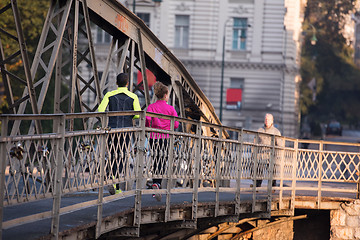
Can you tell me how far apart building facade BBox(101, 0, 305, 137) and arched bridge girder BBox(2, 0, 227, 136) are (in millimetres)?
39307

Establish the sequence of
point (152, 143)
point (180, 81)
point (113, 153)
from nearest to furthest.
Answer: point (113, 153)
point (152, 143)
point (180, 81)

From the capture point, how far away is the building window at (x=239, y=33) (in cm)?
5761

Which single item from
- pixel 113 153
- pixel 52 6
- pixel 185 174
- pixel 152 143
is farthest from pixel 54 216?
pixel 52 6

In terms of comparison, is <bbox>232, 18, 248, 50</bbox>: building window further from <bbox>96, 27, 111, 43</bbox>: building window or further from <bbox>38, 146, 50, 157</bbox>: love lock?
<bbox>38, 146, 50, 157</bbox>: love lock

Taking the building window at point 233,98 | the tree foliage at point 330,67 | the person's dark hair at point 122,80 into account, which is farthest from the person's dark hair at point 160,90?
the tree foliage at point 330,67

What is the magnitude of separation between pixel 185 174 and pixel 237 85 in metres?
46.7

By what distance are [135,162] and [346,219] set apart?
26.5 ft

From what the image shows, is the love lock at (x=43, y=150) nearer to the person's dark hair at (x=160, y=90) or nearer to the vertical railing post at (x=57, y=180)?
the vertical railing post at (x=57, y=180)

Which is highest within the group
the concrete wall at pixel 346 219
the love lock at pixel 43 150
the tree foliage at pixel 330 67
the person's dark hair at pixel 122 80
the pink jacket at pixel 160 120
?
the tree foliage at pixel 330 67

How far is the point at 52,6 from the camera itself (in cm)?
1187

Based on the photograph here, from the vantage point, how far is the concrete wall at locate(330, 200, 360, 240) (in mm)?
16859

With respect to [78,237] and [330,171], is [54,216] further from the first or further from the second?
[330,171]

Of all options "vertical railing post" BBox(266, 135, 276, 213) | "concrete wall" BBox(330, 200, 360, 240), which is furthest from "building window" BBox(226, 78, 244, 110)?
"vertical railing post" BBox(266, 135, 276, 213)

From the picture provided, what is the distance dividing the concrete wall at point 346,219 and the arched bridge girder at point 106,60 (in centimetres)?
337
